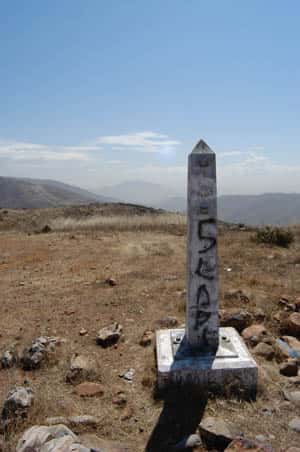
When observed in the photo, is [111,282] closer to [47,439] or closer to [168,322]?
[168,322]

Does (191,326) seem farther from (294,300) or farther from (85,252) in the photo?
(85,252)

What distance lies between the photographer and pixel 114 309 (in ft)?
21.5

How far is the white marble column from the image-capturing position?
13.1 ft

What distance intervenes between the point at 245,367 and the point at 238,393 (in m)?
0.29

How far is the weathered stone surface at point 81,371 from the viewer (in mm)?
4324

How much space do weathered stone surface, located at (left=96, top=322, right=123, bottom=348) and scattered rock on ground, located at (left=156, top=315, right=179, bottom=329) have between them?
26.8 inches

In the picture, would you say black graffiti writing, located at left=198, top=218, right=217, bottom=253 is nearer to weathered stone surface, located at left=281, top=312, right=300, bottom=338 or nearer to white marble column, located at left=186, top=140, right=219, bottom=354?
white marble column, located at left=186, top=140, right=219, bottom=354

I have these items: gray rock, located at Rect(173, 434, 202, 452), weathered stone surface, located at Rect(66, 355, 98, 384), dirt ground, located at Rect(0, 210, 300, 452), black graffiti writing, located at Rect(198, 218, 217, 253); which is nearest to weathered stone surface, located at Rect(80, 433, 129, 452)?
dirt ground, located at Rect(0, 210, 300, 452)

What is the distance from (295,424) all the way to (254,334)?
1.67 metres

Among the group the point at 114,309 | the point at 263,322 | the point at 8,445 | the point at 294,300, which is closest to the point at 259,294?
the point at 294,300

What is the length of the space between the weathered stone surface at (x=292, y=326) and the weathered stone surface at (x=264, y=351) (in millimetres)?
760

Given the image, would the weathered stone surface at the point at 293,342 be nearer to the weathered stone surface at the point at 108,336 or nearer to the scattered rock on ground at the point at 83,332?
the weathered stone surface at the point at 108,336

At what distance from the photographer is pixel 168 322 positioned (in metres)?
5.78

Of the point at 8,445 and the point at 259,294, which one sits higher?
the point at 259,294
